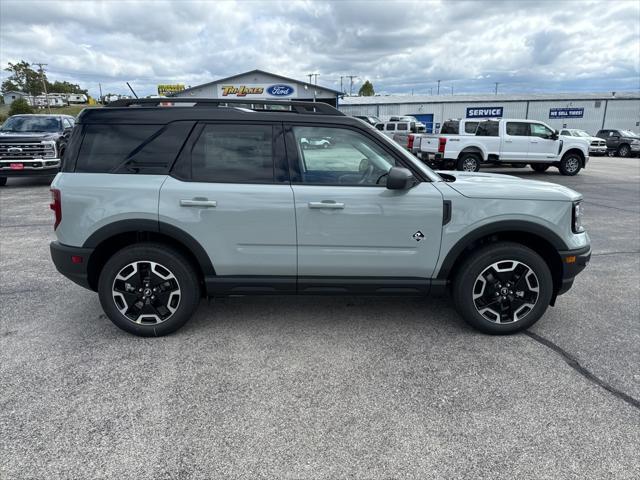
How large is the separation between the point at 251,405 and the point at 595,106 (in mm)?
49329

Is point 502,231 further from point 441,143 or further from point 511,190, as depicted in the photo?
point 441,143

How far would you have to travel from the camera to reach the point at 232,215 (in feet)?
11.1

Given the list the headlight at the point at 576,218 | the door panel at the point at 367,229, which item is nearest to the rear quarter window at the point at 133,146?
the door panel at the point at 367,229

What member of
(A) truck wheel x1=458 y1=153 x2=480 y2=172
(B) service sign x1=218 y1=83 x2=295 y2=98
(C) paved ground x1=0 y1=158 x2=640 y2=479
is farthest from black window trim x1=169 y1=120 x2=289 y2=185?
(B) service sign x1=218 y1=83 x2=295 y2=98

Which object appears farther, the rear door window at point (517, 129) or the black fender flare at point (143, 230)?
the rear door window at point (517, 129)

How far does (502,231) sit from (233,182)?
2196mm

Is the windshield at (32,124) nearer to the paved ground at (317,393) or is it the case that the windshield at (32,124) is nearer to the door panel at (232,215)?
the paved ground at (317,393)

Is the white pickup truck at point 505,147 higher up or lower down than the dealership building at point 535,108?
lower down

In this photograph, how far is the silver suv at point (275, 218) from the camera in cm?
339

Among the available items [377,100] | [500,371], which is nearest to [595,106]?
[377,100]

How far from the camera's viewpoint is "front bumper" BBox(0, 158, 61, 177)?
38.0 ft

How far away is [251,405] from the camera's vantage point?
2742 millimetres

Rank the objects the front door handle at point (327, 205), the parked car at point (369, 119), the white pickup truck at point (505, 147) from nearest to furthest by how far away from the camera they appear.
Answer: the front door handle at point (327, 205) → the parked car at point (369, 119) → the white pickup truck at point (505, 147)

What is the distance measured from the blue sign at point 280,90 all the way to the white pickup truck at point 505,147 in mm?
23383
